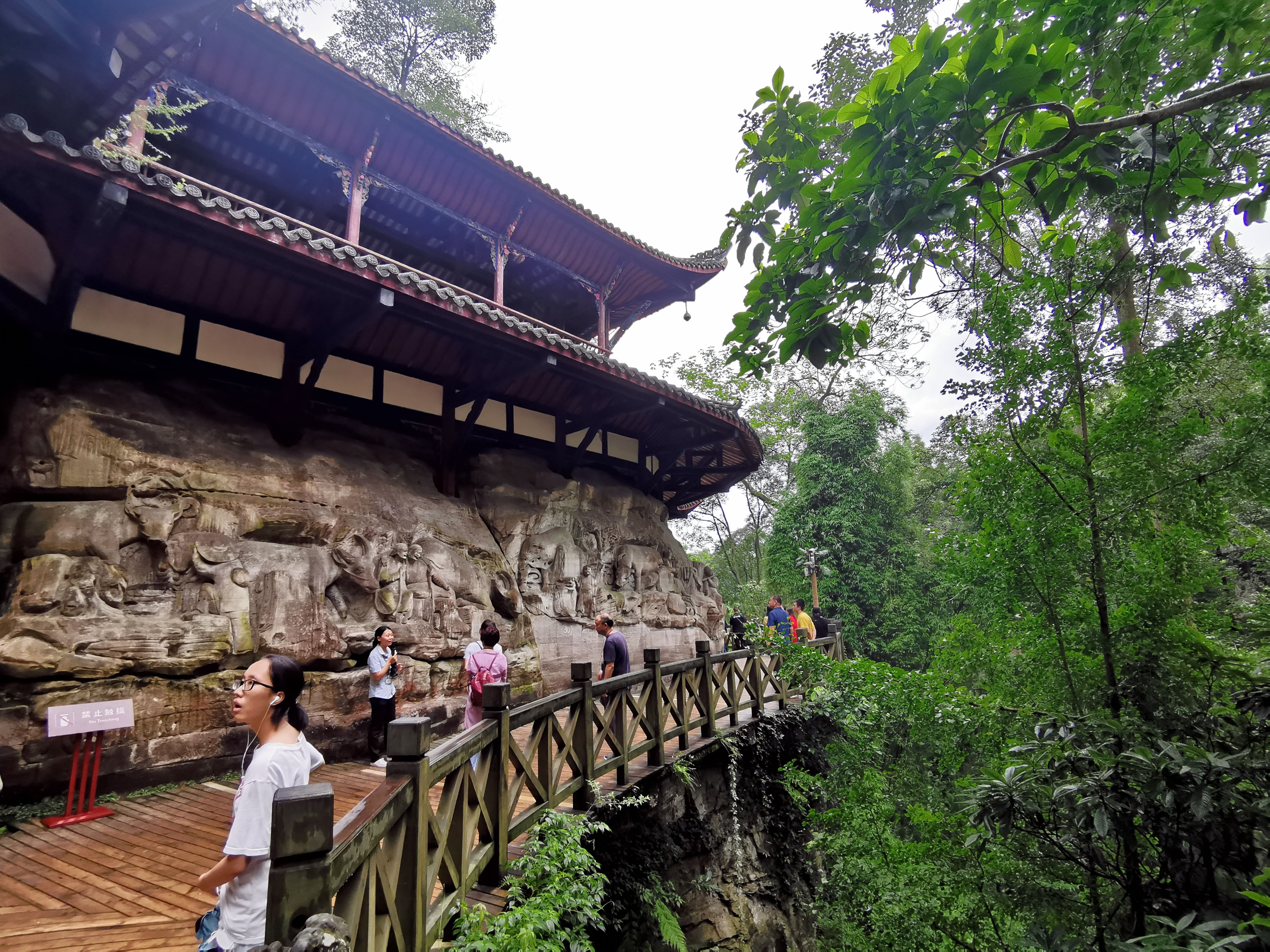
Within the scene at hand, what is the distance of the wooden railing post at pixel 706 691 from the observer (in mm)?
6883

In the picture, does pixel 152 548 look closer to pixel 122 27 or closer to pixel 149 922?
pixel 149 922

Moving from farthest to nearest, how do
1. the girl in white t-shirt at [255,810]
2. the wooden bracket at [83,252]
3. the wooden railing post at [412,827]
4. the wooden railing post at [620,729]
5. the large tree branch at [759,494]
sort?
the large tree branch at [759,494]
the wooden railing post at [620,729]
the wooden bracket at [83,252]
the wooden railing post at [412,827]
the girl in white t-shirt at [255,810]

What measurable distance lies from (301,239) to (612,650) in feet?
14.5

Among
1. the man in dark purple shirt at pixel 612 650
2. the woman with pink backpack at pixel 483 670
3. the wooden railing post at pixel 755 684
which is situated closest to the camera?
the woman with pink backpack at pixel 483 670

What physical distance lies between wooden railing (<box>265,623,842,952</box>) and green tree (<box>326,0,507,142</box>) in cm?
1508

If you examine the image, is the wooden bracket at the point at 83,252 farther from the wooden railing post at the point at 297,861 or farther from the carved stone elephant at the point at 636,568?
the carved stone elephant at the point at 636,568

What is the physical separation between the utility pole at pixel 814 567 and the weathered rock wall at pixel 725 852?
23.0ft

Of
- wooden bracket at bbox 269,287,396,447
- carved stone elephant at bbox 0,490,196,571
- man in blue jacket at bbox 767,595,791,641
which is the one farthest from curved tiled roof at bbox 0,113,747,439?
man in blue jacket at bbox 767,595,791,641

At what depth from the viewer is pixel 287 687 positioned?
2.05 m

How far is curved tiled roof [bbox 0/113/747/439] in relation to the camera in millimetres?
3832

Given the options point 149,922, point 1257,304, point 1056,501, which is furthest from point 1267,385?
point 149,922

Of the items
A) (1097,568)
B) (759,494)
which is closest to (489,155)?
(1097,568)

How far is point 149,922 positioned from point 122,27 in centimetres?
463

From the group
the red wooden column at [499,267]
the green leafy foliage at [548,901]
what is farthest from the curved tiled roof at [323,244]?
the green leafy foliage at [548,901]
